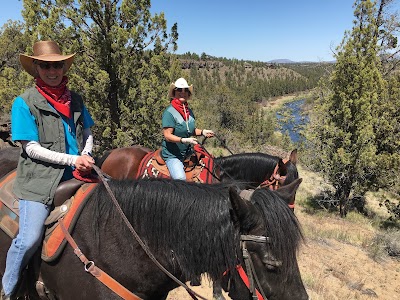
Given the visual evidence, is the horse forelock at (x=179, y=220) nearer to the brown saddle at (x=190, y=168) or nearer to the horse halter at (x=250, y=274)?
the horse halter at (x=250, y=274)

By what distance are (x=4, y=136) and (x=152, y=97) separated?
5.65 meters

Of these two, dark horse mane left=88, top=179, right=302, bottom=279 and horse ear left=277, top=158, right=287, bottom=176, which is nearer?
dark horse mane left=88, top=179, right=302, bottom=279

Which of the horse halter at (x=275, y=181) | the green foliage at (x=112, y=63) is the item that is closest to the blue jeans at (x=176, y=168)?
the horse halter at (x=275, y=181)

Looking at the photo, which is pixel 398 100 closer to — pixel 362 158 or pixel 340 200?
pixel 362 158

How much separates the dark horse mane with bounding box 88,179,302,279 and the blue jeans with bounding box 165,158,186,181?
2.44 m

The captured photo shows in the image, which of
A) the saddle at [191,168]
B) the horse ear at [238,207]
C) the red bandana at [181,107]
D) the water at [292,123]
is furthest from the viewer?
the water at [292,123]

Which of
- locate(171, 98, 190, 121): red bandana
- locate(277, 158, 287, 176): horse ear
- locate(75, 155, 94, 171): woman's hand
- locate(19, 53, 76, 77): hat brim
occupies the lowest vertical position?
locate(277, 158, 287, 176): horse ear

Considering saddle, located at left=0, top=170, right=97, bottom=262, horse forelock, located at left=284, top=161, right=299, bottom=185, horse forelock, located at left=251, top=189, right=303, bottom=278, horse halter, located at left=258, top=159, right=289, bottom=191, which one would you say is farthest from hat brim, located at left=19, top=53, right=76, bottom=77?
horse forelock, located at left=284, top=161, right=299, bottom=185

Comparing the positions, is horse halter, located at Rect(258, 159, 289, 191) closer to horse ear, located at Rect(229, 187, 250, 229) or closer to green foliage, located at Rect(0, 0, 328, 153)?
horse ear, located at Rect(229, 187, 250, 229)

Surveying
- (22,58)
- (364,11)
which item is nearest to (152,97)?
(22,58)

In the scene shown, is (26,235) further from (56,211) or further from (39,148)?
(39,148)

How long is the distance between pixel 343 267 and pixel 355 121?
5.64 meters

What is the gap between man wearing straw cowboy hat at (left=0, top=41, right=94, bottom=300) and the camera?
2.18m

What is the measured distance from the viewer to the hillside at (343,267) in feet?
18.0
